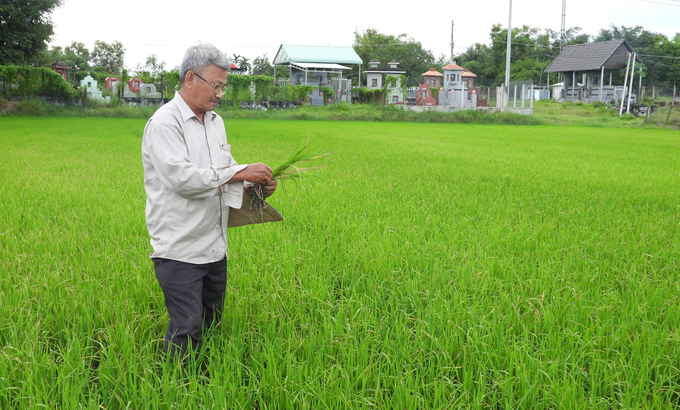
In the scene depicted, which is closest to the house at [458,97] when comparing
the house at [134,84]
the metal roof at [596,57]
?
the metal roof at [596,57]

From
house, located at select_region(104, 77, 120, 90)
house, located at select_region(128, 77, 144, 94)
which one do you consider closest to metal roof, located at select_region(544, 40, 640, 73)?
house, located at select_region(128, 77, 144, 94)

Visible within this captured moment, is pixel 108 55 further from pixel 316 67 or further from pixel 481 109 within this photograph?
pixel 481 109

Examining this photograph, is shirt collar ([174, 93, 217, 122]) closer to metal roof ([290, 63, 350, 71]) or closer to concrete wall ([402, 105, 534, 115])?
concrete wall ([402, 105, 534, 115])

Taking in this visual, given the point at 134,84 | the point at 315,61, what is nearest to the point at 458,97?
the point at 315,61

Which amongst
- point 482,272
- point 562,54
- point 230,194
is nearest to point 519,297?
point 482,272

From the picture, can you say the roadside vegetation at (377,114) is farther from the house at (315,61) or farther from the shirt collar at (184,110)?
the shirt collar at (184,110)

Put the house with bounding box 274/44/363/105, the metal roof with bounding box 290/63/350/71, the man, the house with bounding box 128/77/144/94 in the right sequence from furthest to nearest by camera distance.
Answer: the house with bounding box 274/44/363/105, the metal roof with bounding box 290/63/350/71, the house with bounding box 128/77/144/94, the man

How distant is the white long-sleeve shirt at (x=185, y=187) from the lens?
71.7 inches

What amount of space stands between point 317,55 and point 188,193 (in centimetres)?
3646

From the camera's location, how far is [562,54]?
38.1m

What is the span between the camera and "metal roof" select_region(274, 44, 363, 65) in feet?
117

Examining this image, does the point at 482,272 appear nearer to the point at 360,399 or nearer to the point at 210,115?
the point at 360,399

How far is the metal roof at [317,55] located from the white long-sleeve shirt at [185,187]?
34150mm

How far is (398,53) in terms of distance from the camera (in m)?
A: 48.0
